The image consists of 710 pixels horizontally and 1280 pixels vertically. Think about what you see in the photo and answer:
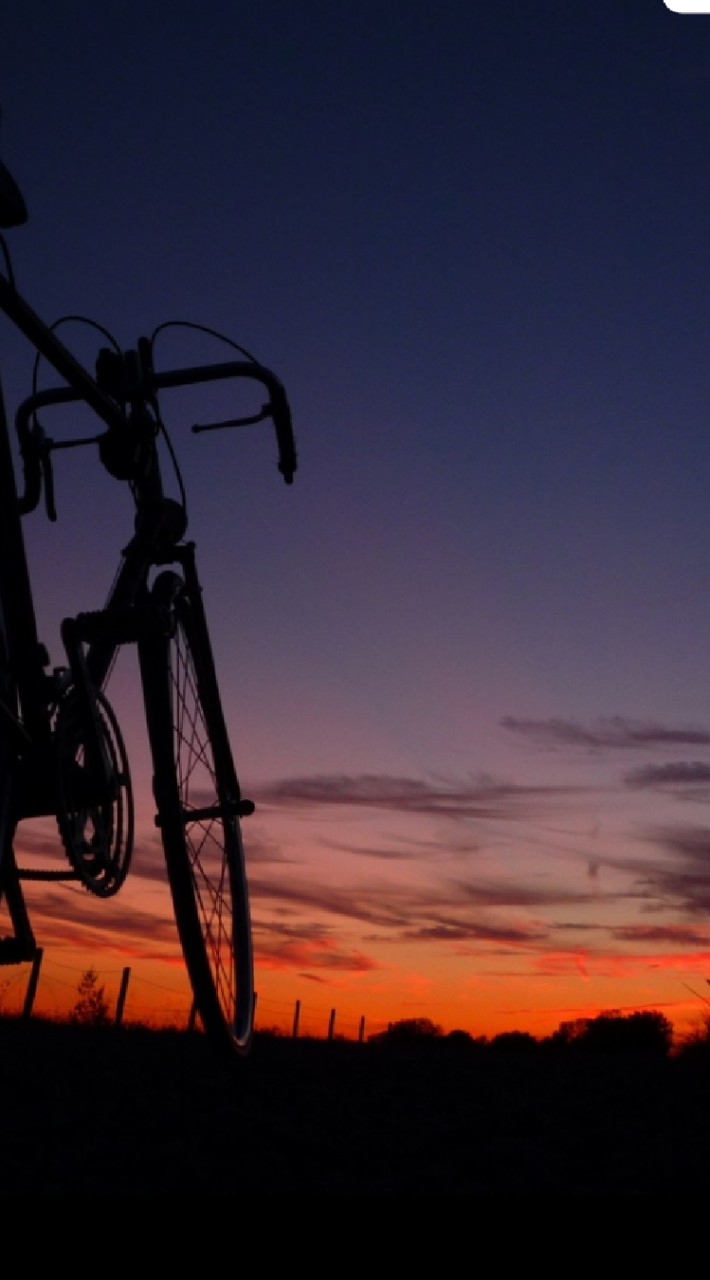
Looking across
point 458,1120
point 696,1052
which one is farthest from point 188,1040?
point 696,1052

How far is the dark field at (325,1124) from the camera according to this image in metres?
5.37

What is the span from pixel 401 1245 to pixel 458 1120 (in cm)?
598

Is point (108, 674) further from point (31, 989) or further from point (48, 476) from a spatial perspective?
point (31, 989)

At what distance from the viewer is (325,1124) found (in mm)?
6332

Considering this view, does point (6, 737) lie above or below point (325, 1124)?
above

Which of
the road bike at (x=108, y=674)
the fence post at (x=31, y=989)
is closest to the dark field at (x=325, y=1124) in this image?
the road bike at (x=108, y=674)

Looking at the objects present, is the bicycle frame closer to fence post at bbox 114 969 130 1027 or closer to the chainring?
the chainring

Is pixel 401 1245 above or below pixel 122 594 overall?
below

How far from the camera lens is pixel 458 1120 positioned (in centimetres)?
681

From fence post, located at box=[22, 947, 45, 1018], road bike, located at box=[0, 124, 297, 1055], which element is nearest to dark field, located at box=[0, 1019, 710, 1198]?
road bike, located at box=[0, 124, 297, 1055]

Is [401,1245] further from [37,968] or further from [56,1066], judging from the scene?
[37,968]

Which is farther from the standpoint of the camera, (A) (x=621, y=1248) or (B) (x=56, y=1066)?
(B) (x=56, y=1066)

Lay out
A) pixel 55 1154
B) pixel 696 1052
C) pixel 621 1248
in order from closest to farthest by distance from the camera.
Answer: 1. pixel 621 1248
2. pixel 55 1154
3. pixel 696 1052

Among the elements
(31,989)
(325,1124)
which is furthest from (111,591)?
(31,989)
